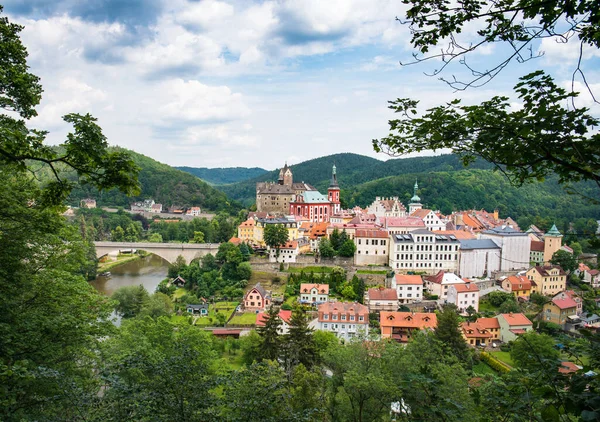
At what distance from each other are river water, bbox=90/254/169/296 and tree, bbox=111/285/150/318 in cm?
659

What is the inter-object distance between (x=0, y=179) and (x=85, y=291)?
107 inches

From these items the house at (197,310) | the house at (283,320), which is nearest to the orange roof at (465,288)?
the house at (283,320)

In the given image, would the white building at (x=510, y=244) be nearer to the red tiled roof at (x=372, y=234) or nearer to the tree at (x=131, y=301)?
the red tiled roof at (x=372, y=234)

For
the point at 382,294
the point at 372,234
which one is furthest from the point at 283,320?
the point at 372,234

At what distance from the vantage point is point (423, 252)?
3781 centimetres

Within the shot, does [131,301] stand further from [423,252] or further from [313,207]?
[313,207]

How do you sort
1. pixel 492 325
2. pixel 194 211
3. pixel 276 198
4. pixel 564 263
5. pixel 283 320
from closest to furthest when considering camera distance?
pixel 283 320
pixel 492 325
pixel 564 263
pixel 276 198
pixel 194 211

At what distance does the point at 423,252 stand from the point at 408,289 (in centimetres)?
517

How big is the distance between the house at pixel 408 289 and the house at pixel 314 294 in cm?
520

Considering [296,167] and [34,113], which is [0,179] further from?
[296,167]

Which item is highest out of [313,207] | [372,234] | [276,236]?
[313,207]

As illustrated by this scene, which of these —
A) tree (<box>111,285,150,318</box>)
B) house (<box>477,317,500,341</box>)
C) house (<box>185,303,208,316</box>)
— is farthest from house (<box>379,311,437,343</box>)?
tree (<box>111,285,150,318</box>)

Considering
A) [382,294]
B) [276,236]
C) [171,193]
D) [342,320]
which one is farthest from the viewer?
[171,193]

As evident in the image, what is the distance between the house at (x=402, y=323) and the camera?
26766 mm
